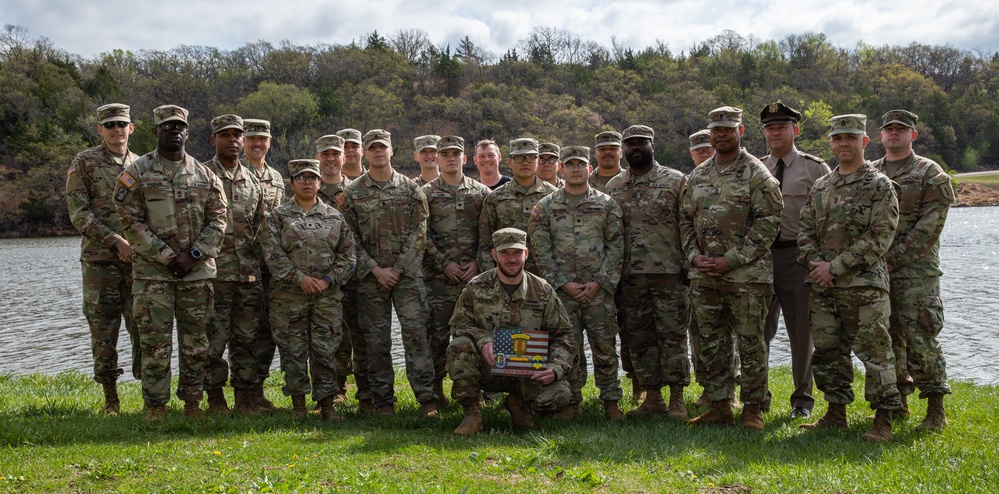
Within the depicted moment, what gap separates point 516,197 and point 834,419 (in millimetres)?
3699

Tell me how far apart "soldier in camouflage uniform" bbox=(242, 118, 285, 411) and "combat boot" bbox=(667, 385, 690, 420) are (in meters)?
4.06

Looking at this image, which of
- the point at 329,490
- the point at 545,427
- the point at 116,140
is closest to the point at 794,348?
the point at 545,427

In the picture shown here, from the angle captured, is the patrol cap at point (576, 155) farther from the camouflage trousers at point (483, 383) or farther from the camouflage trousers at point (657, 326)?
the camouflage trousers at point (483, 383)

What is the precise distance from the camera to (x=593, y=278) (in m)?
7.21

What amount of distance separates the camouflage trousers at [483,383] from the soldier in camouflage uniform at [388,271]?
3.07ft

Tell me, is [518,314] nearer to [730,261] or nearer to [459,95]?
[730,261]

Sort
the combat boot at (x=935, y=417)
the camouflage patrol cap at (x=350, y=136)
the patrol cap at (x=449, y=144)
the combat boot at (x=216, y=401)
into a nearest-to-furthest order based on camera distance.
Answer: the combat boot at (x=935, y=417), the combat boot at (x=216, y=401), the patrol cap at (x=449, y=144), the camouflage patrol cap at (x=350, y=136)

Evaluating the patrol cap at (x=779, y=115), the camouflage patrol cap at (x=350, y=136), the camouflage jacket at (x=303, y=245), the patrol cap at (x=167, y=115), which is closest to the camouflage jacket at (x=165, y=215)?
the patrol cap at (x=167, y=115)

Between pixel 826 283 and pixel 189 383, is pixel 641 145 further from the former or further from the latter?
pixel 189 383

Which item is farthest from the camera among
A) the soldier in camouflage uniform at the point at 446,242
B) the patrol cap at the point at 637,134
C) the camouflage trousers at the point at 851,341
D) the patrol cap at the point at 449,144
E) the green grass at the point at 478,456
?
the patrol cap at the point at 449,144

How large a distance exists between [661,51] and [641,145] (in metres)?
114

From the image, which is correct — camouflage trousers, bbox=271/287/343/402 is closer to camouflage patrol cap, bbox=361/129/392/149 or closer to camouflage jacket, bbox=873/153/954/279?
camouflage patrol cap, bbox=361/129/392/149

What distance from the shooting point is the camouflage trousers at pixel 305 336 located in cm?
728

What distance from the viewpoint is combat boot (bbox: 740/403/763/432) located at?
21.7ft
